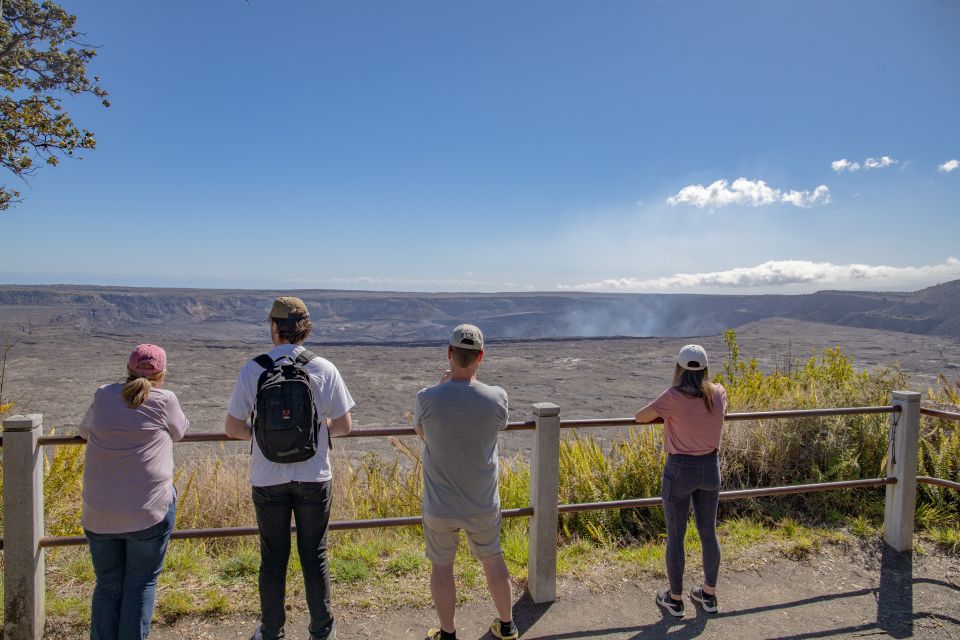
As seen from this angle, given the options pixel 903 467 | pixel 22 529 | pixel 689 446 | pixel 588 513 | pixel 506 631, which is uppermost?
pixel 689 446

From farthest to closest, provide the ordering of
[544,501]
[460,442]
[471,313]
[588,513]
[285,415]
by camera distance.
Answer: [471,313], [588,513], [544,501], [460,442], [285,415]

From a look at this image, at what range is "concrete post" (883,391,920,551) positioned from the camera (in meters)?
4.00

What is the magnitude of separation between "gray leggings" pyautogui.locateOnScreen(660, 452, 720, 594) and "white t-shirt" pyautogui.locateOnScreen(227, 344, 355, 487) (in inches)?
70.6

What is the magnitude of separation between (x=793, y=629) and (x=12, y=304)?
77.0m

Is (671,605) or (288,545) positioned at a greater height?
(288,545)

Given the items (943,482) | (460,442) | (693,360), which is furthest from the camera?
(943,482)

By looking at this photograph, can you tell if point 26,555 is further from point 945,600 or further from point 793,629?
point 945,600

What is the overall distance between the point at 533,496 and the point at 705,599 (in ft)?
3.75

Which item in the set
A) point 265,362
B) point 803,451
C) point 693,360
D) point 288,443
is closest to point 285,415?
point 288,443

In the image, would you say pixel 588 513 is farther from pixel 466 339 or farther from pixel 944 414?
pixel 466 339

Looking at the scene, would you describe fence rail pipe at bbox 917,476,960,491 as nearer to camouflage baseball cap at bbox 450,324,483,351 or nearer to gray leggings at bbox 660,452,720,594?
gray leggings at bbox 660,452,720,594

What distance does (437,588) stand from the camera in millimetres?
2715

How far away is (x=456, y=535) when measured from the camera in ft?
8.75

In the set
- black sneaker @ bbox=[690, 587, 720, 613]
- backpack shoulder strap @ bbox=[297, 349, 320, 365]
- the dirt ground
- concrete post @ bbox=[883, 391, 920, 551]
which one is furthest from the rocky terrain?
backpack shoulder strap @ bbox=[297, 349, 320, 365]
